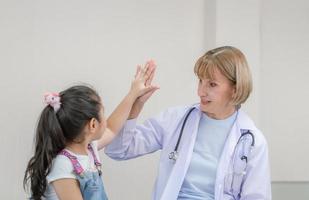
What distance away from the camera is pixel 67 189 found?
4.93ft

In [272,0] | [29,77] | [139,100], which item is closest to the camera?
[139,100]

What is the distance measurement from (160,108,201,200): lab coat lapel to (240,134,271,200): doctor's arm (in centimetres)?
25

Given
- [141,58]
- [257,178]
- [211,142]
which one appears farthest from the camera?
[141,58]

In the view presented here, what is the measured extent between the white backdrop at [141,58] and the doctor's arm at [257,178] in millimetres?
563

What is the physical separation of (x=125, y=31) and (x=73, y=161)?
86cm

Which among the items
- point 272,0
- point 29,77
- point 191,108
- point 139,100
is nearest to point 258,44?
point 272,0

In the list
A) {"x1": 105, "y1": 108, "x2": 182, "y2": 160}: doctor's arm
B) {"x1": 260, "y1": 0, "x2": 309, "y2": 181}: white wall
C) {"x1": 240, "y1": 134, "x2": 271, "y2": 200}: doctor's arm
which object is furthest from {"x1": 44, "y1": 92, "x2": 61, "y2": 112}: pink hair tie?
{"x1": 260, "y1": 0, "x2": 309, "y2": 181}: white wall

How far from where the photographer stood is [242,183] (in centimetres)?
180

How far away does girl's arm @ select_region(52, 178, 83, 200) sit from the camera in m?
1.50

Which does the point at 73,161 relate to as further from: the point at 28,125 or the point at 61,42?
the point at 61,42

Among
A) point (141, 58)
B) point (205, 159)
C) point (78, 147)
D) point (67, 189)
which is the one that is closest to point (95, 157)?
point (78, 147)

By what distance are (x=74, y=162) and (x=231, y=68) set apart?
0.73 metres

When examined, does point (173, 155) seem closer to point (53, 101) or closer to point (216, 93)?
point (216, 93)

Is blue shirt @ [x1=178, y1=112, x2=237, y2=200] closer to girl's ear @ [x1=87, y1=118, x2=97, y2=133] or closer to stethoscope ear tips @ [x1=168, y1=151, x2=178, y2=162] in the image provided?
stethoscope ear tips @ [x1=168, y1=151, x2=178, y2=162]
